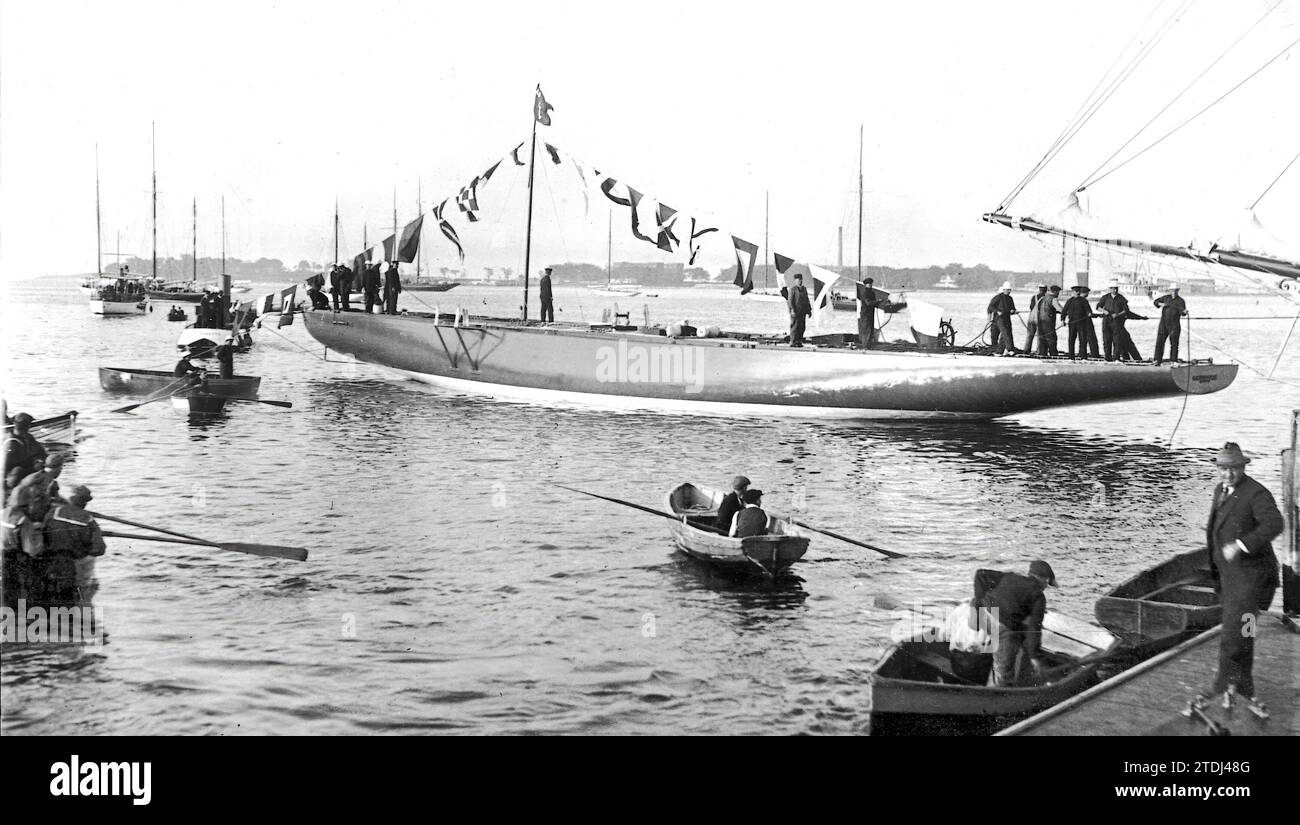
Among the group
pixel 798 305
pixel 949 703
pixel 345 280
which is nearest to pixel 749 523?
pixel 949 703

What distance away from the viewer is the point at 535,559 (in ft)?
53.7

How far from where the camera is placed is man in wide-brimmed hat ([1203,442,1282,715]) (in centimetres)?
864

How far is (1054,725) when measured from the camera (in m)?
8.39

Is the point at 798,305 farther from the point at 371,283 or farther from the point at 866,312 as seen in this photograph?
the point at 371,283

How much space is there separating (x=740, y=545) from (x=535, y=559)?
3.53m

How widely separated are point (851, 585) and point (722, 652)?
346cm

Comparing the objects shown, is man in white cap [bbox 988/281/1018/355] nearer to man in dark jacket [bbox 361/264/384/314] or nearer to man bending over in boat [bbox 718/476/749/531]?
man bending over in boat [bbox 718/476/749/531]

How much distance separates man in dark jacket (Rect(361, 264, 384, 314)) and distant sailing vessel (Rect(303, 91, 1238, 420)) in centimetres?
92

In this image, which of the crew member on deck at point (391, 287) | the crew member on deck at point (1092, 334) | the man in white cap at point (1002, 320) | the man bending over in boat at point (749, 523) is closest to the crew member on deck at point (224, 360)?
the crew member on deck at point (391, 287)

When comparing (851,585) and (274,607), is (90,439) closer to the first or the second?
(274,607)

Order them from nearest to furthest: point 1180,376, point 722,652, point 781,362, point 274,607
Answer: point 722,652 < point 274,607 < point 1180,376 < point 781,362

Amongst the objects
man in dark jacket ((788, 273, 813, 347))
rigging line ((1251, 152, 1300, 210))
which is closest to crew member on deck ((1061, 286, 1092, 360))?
man in dark jacket ((788, 273, 813, 347))
